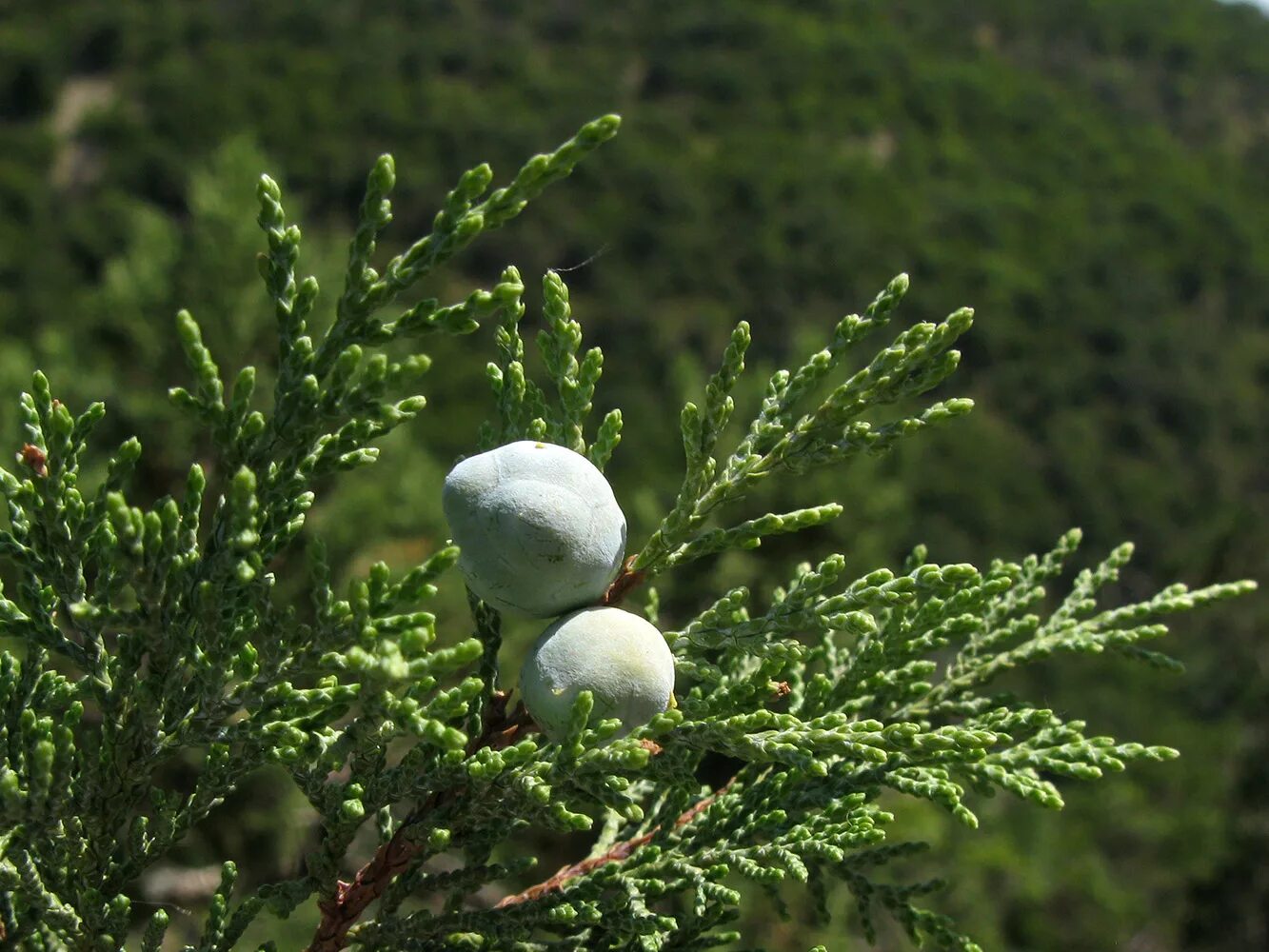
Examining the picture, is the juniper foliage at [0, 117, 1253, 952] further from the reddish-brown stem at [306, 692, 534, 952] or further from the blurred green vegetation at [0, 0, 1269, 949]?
the blurred green vegetation at [0, 0, 1269, 949]

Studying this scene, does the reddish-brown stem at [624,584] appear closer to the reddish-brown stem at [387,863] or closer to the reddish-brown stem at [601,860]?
the reddish-brown stem at [387,863]

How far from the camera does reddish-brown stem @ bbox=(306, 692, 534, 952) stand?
1.69m

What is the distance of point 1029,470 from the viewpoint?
50.2 meters

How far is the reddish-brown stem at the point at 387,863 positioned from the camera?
5.55 ft

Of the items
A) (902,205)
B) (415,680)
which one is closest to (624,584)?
(415,680)

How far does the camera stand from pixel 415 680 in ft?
4.51

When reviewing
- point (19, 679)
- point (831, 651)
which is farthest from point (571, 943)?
point (19, 679)

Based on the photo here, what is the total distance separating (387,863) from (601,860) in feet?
1.57

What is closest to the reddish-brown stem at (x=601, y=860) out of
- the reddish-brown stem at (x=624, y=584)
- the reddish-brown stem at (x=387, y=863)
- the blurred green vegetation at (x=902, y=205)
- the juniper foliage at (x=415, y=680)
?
the juniper foliage at (x=415, y=680)

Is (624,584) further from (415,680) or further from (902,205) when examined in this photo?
(902,205)

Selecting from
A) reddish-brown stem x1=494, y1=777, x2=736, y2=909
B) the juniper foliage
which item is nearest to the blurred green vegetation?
reddish-brown stem x1=494, y1=777, x2=736, y2=909

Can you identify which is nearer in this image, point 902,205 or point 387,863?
point 387,863

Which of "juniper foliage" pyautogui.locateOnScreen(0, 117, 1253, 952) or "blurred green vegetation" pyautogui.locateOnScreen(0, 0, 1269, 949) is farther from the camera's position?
"blurred green vegetation" pyautogui.locateOnScreen(0, 0, 1269, 949)

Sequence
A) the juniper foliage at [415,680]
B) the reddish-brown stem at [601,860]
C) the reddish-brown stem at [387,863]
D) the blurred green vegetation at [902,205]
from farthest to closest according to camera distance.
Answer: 1. the blurred green vegetation at [902,205]
2. the reddish-brown stem at [601,860]
3. the reddish-brown stem at [387,863]
4. the juniper foliage at [415,680]
